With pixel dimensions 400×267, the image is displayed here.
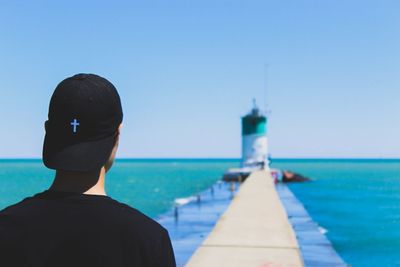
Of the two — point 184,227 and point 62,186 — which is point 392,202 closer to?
point 184,227

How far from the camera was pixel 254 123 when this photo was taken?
6278 centimetres

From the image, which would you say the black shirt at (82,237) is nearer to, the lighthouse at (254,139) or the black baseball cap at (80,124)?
the black baseball cap at (80,124)

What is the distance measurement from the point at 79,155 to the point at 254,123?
201 feet

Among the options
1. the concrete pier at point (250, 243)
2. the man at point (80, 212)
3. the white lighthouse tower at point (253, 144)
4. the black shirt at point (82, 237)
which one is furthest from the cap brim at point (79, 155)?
the white lighthouse tower at point (253, 144)

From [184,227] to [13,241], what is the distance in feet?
68.0

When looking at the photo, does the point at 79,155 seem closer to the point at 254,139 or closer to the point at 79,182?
the point at 79,182

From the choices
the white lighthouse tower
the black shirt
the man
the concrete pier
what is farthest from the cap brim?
the white lighthouse tower

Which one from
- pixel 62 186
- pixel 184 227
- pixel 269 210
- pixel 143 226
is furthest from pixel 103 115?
pixel 184 227

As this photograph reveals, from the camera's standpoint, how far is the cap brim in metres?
1.99

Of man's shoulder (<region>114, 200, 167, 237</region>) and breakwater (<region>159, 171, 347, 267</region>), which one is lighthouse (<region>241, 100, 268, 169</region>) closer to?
breakwater (<region>159, 171, 347, 267</region>)

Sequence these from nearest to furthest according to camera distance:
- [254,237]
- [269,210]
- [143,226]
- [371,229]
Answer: [143,226] → [254,237] → [269,210] → [371,229]

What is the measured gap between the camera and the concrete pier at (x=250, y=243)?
9.73 metres

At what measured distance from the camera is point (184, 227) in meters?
22.4

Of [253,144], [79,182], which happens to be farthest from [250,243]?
[253,144]
